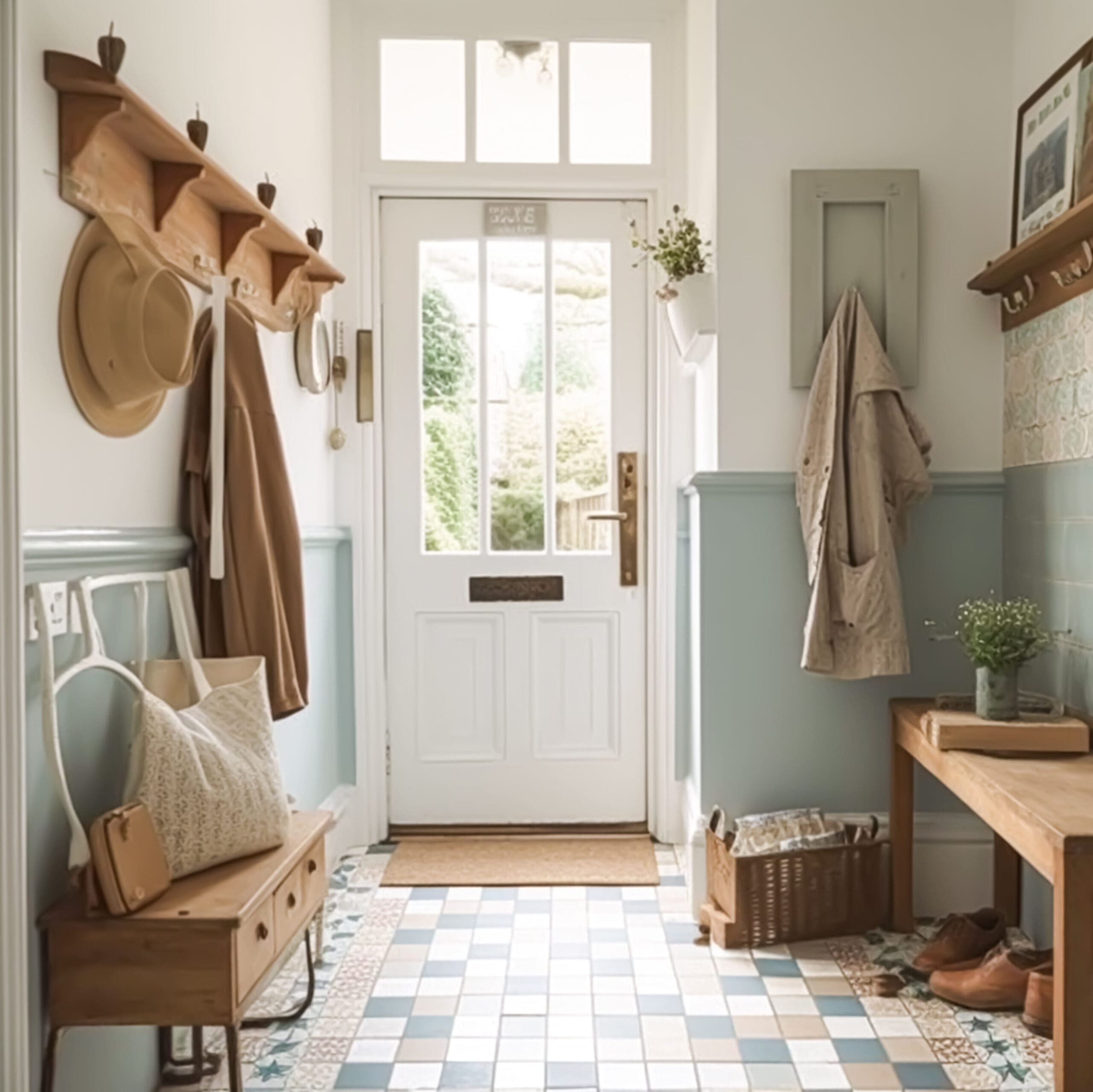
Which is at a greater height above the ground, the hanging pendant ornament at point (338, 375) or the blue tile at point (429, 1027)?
the hanging pendant ornament at point (338, 375)

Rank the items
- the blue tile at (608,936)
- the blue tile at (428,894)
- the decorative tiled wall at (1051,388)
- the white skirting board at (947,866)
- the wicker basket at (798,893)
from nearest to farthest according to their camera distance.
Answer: the decorative tiled wall at (1051,388), the wicker basket at (798,893), the blue tile at (608,936), the white skirting board at (947,866), the blue tile at (428,894)

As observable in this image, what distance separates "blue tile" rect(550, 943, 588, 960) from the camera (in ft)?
8.39

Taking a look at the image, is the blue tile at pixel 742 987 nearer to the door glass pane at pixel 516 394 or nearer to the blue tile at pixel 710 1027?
the blue tile at pixel 710 1027

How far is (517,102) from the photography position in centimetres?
336

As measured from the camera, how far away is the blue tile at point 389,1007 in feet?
7.45

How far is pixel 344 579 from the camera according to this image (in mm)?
3363

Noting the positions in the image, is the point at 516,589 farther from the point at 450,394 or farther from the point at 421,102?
the point at 421,102

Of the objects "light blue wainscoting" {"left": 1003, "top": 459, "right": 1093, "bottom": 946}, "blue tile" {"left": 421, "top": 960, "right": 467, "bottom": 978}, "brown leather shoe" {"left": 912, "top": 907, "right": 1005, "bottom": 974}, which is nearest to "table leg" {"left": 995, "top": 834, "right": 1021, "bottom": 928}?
"light blue wainscoting" {"left": 1003, "top": 459, "right": 1093, "bottom": 946}

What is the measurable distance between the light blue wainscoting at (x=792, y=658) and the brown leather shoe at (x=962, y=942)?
345 millimetres

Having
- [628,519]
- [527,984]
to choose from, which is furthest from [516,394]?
[527,984]

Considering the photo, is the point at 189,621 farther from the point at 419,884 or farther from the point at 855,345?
the point at 855,345

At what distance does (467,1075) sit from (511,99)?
2.72m

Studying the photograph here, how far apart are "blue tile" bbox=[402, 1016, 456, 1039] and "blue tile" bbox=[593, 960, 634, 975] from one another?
0.39m

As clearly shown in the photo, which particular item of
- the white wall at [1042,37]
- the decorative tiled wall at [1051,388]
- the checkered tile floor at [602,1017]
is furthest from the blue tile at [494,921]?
the white wall at [1042,37]
